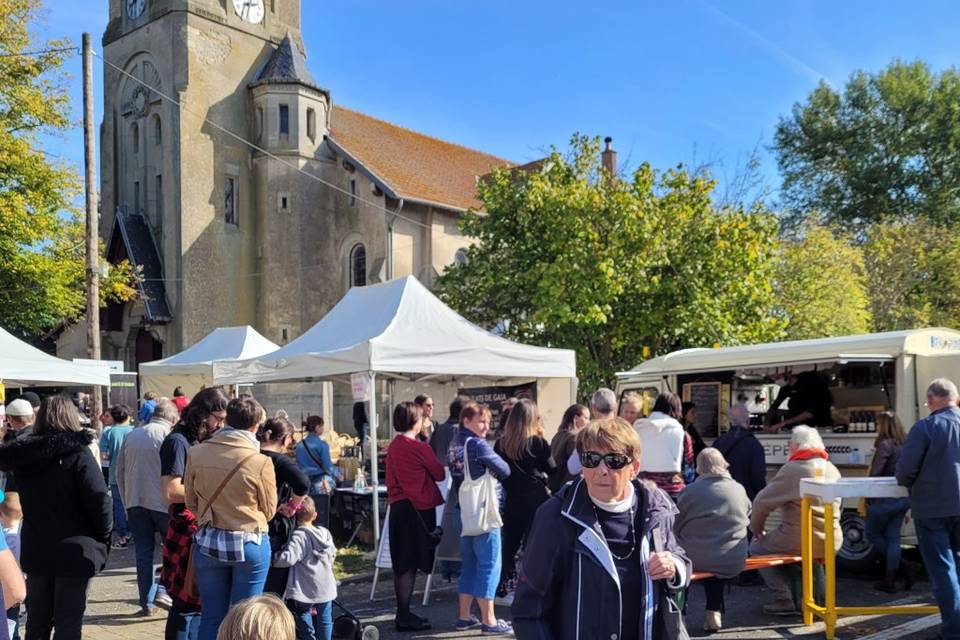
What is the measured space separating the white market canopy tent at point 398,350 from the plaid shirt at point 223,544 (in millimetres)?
5152

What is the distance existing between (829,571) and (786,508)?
2.69 feet

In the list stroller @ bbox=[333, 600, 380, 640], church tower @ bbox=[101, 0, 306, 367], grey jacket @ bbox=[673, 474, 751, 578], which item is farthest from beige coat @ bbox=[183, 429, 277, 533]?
church tower @ bbox=[101, 0, 306, 367]

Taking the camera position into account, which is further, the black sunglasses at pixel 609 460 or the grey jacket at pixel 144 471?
the grey jacket at pixel 144 471

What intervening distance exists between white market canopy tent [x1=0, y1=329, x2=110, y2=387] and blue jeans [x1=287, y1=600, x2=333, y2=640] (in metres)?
7.38

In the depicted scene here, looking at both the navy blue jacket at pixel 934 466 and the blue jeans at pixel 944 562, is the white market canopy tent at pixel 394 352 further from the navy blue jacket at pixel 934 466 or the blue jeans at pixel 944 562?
the blue jeans at pixel 944 562

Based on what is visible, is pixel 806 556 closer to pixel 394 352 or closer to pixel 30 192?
pixel 394 352

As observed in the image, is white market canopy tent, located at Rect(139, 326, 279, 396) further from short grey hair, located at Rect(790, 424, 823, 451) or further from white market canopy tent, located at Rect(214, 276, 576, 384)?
short grey hair, located at Rect(790, 424, 823, 451)

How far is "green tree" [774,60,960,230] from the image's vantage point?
4050 centimetres

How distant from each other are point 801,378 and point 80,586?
890 centimetres

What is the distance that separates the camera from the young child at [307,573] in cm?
550

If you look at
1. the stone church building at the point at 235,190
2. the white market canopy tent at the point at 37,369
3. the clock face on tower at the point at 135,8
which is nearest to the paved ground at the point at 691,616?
the white market canopy tent at the point at 37,369

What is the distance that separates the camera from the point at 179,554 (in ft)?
17.4

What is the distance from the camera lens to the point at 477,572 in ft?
21.7

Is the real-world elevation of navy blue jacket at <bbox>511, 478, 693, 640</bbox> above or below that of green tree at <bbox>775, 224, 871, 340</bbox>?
below
